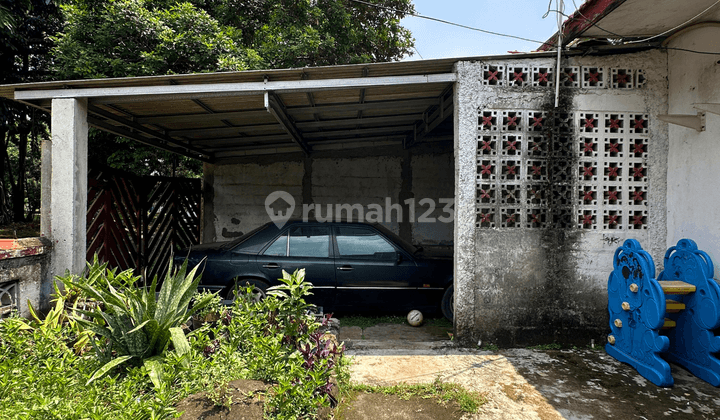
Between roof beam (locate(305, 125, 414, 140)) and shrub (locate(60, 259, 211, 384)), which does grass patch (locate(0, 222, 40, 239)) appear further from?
shrub (locate(60, 259, 211, 384))

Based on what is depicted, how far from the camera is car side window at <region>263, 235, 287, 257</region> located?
543cm

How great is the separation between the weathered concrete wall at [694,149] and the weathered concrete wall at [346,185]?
481cm

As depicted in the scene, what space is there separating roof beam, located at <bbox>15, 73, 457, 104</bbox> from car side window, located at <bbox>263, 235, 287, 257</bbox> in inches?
78.3

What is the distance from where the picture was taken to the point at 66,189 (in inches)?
172

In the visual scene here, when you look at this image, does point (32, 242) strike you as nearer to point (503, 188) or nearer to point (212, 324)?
point (212, 324)

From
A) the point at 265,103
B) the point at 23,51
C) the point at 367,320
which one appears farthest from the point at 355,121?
the point at 23,51

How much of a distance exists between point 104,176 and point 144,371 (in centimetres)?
490

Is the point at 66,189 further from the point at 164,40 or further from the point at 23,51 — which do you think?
the point at 23,51

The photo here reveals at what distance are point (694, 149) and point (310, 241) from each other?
439cm

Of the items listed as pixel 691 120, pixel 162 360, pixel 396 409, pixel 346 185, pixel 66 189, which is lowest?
pixel 396 409

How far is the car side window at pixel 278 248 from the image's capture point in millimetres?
5434

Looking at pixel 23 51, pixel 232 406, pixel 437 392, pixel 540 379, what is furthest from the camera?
pixel 23 51

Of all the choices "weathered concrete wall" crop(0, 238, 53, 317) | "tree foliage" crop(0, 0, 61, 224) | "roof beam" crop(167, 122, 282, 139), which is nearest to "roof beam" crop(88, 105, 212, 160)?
"roof beam" crop(167, 122, 282, 139)

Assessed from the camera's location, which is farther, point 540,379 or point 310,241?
point 310,241
